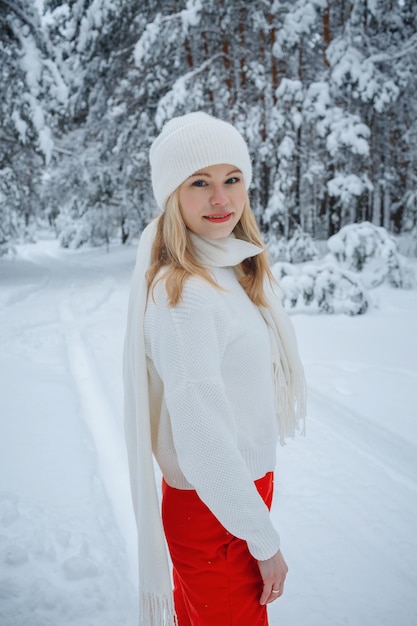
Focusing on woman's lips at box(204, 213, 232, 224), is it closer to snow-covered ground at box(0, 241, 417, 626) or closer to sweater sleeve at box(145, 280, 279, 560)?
sweater sleeve at box(145, 280, 279, 560)

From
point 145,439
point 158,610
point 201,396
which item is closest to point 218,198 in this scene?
point 201,396

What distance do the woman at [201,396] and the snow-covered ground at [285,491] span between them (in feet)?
3.38

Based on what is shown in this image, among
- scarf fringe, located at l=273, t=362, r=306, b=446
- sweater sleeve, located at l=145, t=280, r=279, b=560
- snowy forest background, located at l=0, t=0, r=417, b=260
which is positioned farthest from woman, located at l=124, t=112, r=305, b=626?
snowy forest background, located at l=0, t=0, r=417, b=260

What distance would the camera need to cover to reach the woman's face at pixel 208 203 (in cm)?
129

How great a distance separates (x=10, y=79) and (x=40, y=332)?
7310 millimetres

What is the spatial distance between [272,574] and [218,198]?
110 centimetres

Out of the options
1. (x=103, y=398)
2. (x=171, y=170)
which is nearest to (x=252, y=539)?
(x=171, y=170)

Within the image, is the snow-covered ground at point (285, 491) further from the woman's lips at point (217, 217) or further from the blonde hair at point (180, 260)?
the woman's lips at point (217, 217)

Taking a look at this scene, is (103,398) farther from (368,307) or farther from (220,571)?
(368,307)

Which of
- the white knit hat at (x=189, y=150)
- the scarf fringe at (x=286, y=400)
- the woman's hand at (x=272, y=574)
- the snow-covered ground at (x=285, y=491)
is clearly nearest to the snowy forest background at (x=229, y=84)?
the snow-covered ground at (x=285, y=491)

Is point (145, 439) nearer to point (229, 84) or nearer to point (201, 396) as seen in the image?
point (201, 396)

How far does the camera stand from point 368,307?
22.6ft

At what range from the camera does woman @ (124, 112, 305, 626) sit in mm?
1080

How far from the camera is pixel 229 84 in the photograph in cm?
1155
